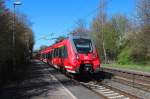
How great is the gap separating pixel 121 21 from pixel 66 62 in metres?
48.9

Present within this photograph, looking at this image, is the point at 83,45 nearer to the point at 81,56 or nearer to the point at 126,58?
the point at 81,56

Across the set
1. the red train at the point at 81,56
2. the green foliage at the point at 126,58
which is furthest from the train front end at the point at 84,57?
the green foliage at the point at 126,58

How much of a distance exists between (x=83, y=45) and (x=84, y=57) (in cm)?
105

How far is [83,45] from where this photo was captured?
25.8 metres

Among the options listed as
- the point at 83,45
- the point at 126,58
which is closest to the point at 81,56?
the point at 83,45

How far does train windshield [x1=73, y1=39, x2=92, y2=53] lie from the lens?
1003 inches

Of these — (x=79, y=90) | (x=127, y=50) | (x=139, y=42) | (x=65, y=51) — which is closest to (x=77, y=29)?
(x=127, y=50)

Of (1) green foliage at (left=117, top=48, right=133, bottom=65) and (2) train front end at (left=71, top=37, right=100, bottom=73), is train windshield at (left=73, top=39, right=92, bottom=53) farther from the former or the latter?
(1) green foliage at (left=117, top=48, right=133, bottom=65)

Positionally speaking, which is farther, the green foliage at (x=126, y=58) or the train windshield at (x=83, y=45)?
the green foliage at (x=126, y=58)

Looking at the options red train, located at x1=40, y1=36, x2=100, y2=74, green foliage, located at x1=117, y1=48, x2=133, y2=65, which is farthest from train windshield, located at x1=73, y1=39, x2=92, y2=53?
green foliage, located at x1=117, y1=48, x2=133, y2=65

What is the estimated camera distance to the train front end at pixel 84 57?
2491 centimetres

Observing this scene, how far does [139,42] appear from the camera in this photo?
A: 53406mm

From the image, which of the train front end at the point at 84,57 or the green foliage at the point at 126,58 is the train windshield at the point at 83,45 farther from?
the green foliage at the point at 126,58

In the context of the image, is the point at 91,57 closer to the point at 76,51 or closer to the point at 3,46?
the point at 76,51
